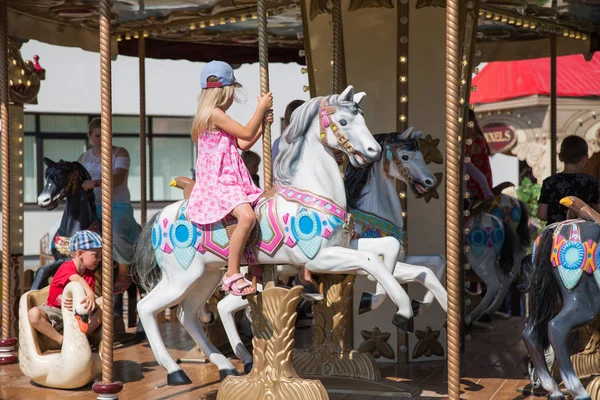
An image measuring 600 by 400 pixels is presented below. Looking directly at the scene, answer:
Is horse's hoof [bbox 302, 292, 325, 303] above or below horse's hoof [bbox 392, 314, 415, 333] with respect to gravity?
above

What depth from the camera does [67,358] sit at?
5.79m

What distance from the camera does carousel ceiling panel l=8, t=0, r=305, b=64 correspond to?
25.8 feet

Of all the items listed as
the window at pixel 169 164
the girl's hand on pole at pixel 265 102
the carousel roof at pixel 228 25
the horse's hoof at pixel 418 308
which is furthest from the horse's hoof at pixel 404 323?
the window at pixel 169 164

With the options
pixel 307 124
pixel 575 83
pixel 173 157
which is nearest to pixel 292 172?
pixel 307 124

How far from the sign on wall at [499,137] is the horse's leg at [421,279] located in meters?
9.73

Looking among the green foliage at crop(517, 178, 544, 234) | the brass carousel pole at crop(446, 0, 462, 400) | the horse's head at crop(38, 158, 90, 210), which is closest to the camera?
the brass carousel pole at crop(446, 0, 462, 400)

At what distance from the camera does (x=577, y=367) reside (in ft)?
18.4

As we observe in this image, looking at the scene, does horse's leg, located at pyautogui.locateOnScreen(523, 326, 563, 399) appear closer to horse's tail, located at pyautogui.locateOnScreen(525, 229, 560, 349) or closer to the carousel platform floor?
horse's tail, located at pyautogui.locateOnScreen(525, 229, 560, 349)

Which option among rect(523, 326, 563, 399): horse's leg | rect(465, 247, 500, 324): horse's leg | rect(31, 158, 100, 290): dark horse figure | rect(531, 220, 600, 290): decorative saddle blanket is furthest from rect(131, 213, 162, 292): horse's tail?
rect(465, 247, 500, 324): horse's leg

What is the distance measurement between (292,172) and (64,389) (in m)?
2.21

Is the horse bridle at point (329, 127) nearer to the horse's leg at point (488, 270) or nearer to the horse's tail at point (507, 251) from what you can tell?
the horse's leg at point (488, 270)

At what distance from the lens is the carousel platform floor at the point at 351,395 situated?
5590mm

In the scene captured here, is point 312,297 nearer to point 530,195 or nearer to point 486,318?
point 486,318

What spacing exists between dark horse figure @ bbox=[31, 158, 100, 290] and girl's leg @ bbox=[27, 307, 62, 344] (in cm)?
109
